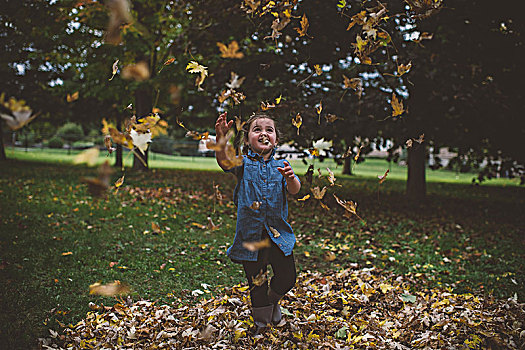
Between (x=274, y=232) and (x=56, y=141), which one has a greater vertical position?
(x=56, y=141)

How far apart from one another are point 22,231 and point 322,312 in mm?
4793

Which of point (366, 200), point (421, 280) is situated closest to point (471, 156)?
point (366, 200)

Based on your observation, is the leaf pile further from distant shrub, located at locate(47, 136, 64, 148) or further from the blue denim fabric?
distant shrub, located at locate(47, 136, 64, 148)

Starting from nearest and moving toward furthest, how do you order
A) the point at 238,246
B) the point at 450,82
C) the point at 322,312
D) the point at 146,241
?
1. the point at 238,246
2. the point at 322,312
3. the point at 146,241
4. the point at 450,82

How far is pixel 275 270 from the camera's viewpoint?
11.1 feet

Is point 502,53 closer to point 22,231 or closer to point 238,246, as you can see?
point 238,246

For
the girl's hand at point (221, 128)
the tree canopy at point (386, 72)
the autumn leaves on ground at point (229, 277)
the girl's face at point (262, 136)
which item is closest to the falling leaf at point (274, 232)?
the autumn leaves on ground at point (229, 277)

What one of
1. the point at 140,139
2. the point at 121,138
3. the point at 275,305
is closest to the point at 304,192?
the point at 275,305

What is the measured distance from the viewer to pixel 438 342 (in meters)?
3.43

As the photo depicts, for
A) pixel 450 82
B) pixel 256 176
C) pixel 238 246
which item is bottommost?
pixel 238 246

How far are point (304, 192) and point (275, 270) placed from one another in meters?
8.09

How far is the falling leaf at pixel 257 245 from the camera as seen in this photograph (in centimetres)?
320

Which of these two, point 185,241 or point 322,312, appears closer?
point 322,312

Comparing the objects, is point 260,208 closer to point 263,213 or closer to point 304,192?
point 263,213
